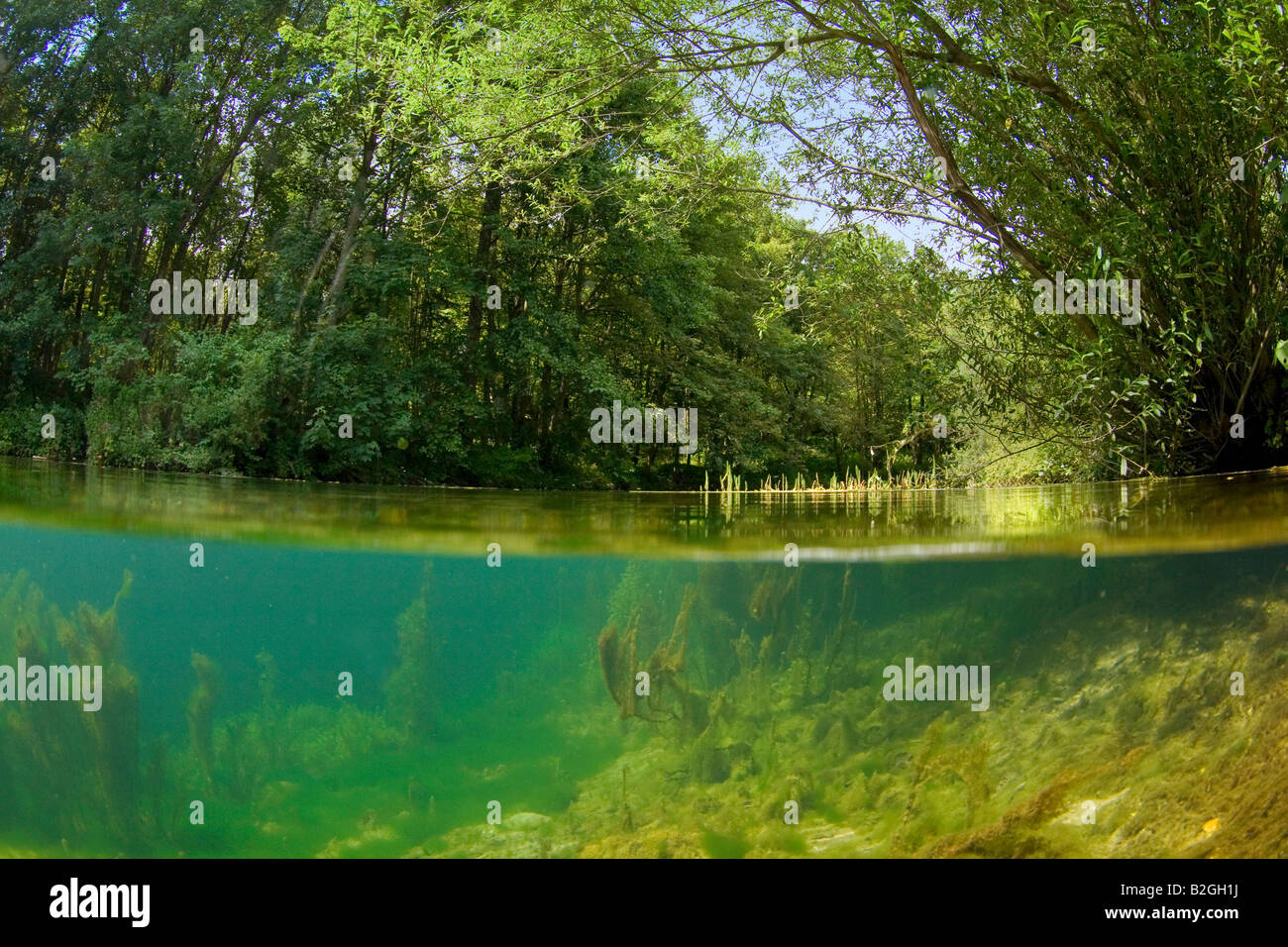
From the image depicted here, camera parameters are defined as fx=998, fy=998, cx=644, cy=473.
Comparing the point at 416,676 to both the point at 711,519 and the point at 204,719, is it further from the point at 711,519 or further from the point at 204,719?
the point at 711,519

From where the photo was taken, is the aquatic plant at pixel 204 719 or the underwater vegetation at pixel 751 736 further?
the aquatic plant at pixel 204 719

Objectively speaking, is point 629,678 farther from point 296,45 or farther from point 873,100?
point 296,45

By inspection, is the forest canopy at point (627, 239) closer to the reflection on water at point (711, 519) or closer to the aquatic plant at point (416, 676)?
the reflection on water at point (711, 519)

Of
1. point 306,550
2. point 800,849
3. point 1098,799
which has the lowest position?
point 800,849

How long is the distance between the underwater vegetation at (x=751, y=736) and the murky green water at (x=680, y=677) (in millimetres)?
40

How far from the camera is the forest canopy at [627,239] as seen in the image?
9.19m

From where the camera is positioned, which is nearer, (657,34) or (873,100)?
(657,34)

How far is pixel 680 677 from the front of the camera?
10477 millimetres

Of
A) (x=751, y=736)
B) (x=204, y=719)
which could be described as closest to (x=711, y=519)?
(x=751, y=736)

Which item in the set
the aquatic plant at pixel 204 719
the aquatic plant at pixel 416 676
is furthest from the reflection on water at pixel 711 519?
the aquatic plant at pixel 204 719

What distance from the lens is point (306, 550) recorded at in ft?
38.6

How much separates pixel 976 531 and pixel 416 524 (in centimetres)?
605

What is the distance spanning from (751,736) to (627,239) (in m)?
15.6

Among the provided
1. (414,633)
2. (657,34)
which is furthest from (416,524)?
(657,34)
